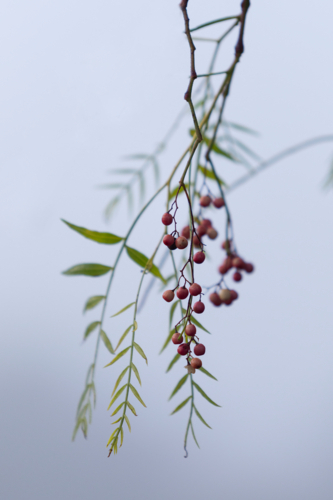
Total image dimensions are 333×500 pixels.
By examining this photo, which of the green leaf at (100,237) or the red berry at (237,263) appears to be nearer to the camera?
the green leaf at (100,237)

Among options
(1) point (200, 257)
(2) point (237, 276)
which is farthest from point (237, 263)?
(1) point (200, 257)

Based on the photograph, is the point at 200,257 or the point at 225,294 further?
the point at 225,294

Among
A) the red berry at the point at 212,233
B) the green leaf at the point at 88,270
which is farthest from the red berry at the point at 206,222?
the green leaf at the point at 88,270

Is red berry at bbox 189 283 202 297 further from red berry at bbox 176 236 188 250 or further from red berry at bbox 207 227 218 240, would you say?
red berry at bbox 207 227 218 240

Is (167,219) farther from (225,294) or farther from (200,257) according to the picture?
(225,294)

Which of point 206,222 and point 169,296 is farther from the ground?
point 206,222

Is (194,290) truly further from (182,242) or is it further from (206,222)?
(206,222)

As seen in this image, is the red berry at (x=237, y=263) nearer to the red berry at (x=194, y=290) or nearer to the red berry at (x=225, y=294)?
the red berry at (x=225, y=294)

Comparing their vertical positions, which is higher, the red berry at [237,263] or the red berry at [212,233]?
the red berry at [212,233]

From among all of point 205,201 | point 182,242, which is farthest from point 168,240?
point 205,201

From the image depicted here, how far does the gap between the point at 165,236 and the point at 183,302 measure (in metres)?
0.09

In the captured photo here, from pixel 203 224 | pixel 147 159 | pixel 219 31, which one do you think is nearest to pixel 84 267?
pixel 203 224

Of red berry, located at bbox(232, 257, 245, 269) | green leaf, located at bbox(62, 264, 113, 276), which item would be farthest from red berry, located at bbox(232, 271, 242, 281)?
green leaf, located at bbox(62, 264, 113, 276)

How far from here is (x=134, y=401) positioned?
3.90 ft
